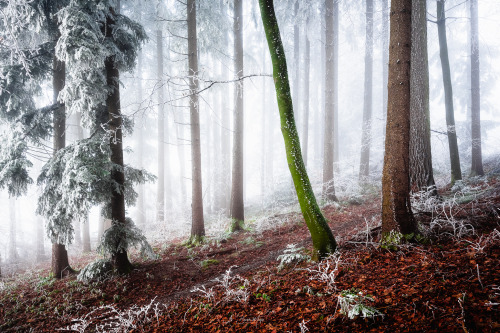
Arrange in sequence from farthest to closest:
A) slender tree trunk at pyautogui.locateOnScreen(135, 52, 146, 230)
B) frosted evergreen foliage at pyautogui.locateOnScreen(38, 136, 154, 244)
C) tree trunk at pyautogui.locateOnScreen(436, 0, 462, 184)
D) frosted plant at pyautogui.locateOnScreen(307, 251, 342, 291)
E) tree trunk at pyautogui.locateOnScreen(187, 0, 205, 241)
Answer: slender tree trunk at pyautogui.locateOnScreen(135, 52, 146, 230) → tree trunk at pyautogui.locateOnScreen(436, 0, 462, 184) → tree trunk at pyautogui.locateOnScreen(187, 0, 205, 241) → frosted evergreen foliage at pyautogui.locateOnScreen(38, 136, 154, 244) → frosted plant at pyautogui.locateOnScreen(307, 251, 342, 291)

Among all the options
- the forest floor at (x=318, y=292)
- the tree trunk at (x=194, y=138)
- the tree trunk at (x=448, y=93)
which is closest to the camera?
the forest floor at (x=318, y=292)

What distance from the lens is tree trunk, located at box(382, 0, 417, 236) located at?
11.9ft

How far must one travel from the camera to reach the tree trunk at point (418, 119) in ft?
19.2

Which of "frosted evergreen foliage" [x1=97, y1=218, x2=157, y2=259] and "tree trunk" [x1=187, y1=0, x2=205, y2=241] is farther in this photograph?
"tree trunk" [x1=187, y1=0, x2=205, y2=241]

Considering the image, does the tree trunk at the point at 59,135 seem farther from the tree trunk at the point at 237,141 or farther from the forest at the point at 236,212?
the tree trunk at the point at 237,141

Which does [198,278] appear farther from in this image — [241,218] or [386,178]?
[386,178]

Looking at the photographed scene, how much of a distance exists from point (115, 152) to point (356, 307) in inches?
250

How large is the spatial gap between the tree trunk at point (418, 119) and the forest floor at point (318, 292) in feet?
3.33

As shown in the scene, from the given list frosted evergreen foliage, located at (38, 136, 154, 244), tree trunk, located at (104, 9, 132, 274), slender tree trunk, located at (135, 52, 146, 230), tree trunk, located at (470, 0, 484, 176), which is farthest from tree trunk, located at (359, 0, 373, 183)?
slender tree trunk, located at (135, 52, 146, 230)

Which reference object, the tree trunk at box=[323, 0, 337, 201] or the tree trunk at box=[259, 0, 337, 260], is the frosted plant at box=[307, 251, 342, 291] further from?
the tree trunk at box=[323, 0, 337, 201]

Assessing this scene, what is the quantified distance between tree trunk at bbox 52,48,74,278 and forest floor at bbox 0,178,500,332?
0.43 metres

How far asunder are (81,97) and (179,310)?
5406mm

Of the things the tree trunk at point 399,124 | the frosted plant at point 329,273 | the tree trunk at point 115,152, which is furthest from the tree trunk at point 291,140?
the tree trunk at point 115,152

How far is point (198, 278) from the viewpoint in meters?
5.70
